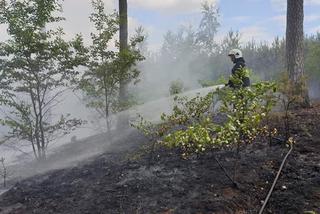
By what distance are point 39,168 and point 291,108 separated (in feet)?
20.4

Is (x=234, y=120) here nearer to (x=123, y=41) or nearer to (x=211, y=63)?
(x=123, y=41)

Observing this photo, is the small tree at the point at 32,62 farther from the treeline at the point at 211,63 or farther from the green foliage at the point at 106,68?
the treeline at the point at 211,63

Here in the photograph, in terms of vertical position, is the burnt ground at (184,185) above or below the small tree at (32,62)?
below

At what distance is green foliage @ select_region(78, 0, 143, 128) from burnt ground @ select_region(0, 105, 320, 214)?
4073mm

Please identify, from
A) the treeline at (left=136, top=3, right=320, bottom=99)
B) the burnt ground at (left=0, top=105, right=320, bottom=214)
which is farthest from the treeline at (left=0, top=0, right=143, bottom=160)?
the treeline at (left=136, top=3, right=320, bottom=99)

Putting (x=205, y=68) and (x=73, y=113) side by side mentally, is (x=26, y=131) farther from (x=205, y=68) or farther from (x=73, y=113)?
(x=73, y=113)

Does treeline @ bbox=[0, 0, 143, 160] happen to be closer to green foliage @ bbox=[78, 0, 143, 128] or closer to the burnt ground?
green foliage @ bbox=[78, 0, 143, 128]

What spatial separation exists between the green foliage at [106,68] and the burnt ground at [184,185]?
4.07 m

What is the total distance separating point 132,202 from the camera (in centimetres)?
523

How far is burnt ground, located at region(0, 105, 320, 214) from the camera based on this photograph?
15.8 ft

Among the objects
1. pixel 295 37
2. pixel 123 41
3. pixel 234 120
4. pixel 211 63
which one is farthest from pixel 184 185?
pixel 211 63

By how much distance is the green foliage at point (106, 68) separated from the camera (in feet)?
35.3

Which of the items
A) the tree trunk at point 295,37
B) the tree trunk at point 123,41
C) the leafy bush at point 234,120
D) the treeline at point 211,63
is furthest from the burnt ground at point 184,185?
the treeline at point 211,63

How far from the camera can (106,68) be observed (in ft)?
35.4
